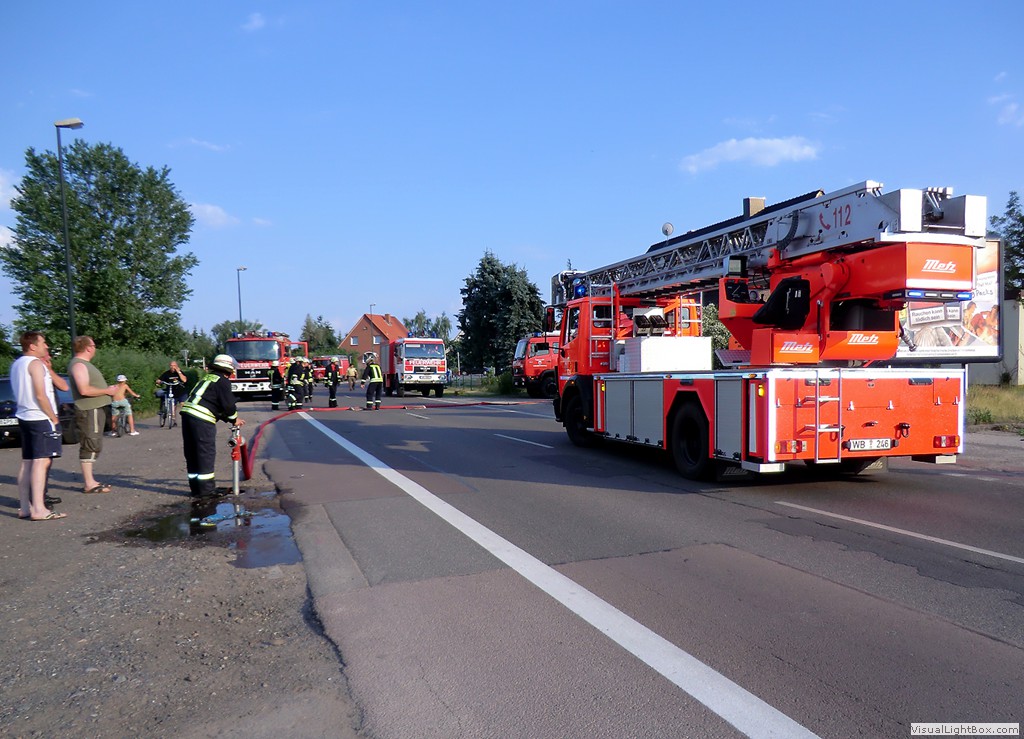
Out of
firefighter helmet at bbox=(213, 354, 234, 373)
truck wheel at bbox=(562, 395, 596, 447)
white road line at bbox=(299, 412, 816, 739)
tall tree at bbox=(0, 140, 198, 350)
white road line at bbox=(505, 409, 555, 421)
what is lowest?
white road line at bbox=(505, 409, 555, 421)

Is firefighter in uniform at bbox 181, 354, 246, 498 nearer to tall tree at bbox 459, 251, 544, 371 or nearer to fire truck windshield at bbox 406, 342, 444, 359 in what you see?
fire truck windshield at bbox 406, 342, 444, 359

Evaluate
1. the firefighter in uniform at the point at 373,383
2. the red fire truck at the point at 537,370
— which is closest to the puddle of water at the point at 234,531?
the firefighter in uniform at the point at 373,383

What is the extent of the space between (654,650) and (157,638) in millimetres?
2951

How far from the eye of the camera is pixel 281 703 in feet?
11.6

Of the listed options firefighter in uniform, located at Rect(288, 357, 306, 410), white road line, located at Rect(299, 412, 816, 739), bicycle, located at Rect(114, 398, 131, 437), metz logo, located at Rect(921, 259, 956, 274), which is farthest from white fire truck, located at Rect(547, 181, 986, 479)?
firefighter in uniform, located at Rect(288, 357, 306, 410)

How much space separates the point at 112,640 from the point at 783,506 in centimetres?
657

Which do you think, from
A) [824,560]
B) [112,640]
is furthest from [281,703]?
[824,560]

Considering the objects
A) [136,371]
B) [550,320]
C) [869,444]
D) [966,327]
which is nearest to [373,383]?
[136,371]

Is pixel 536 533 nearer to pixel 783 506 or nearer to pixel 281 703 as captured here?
pixel 783 506

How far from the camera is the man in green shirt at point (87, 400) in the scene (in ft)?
28.5

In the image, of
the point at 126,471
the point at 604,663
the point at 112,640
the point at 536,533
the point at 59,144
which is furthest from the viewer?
the point at 59,144

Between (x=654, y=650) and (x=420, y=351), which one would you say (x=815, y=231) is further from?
(x=420, y=351)

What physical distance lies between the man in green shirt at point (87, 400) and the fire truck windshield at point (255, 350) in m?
24.7

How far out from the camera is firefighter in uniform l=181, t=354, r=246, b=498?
8445mm
